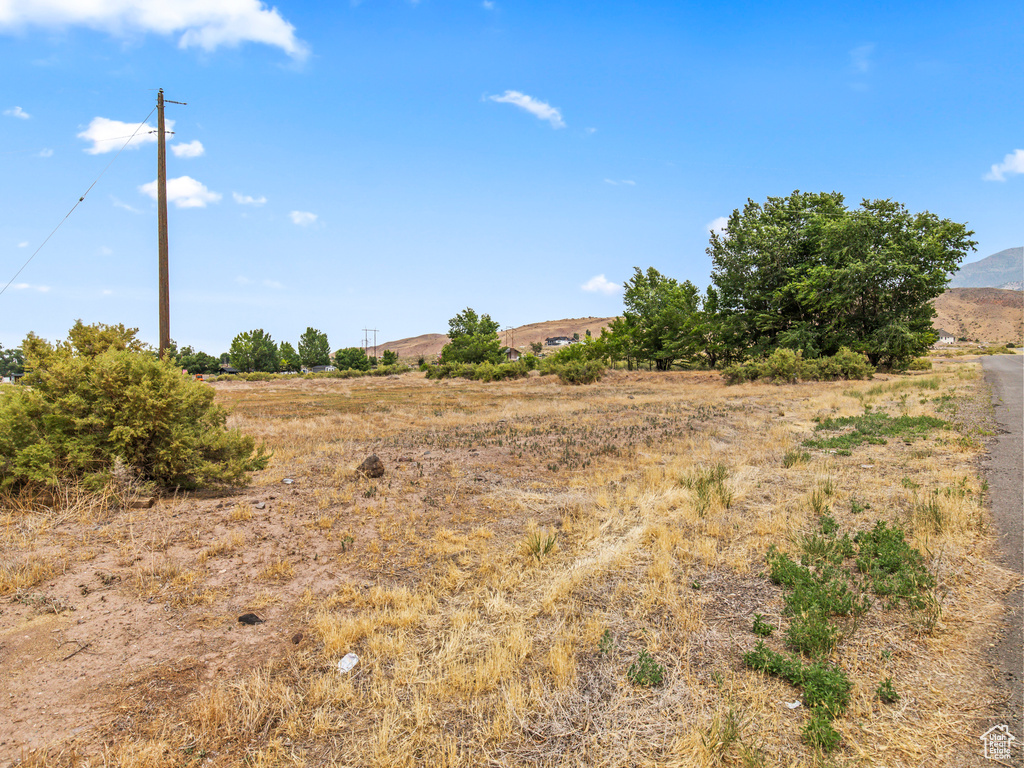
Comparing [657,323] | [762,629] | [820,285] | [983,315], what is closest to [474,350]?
[657,323]

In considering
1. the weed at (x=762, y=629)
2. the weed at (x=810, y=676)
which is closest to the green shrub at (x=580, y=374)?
the weed at (x=762, y=629)

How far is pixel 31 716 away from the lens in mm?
3484

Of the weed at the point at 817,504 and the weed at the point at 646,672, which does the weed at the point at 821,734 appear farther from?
the weed at the point at 817,504

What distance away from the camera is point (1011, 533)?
6.03 m

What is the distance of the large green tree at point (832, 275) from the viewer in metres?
36.6

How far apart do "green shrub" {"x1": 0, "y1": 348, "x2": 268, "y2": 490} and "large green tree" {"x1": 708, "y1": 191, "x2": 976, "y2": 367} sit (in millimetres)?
42206

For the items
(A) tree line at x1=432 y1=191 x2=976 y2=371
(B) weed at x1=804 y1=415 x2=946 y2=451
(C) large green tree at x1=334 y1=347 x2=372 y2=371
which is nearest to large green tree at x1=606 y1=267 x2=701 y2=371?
(A) tree line at x1=432 y1=191 x2=976 y2=371

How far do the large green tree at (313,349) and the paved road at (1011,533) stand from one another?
11693cm

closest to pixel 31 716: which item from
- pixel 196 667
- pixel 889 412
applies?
pixel 196 667

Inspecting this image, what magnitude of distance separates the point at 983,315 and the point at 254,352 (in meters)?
202

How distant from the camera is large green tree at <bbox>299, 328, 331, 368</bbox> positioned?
11438 cm

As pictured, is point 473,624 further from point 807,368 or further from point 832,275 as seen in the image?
point 832,275

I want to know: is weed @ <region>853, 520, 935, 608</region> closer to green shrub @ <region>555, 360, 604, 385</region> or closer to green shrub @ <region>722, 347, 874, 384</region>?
green shrub @ <region>722, 347, 874, 384</region>

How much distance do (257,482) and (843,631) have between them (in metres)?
9.49
